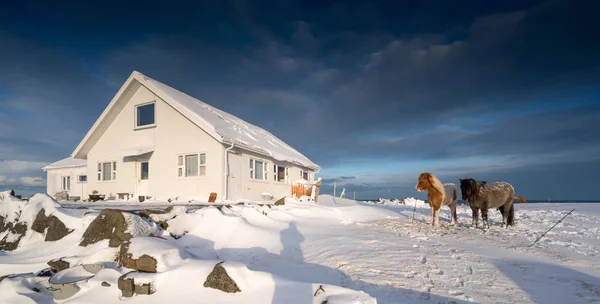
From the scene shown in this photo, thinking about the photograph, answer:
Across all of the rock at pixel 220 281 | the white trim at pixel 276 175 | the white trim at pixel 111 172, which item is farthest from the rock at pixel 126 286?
the white trim at pixel 111 172

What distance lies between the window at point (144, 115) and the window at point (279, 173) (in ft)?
25.8

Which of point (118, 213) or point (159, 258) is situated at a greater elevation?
point (118, 213)

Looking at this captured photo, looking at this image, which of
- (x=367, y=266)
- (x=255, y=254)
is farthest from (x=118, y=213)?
(x=367, y=266)

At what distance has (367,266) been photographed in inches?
217

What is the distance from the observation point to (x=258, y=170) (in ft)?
60.9

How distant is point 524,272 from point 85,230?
9004 millimetres

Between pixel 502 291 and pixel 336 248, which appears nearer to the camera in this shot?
pixel 502 291

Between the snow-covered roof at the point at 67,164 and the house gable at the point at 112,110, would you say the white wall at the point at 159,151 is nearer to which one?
the house gable at the point at 112,110

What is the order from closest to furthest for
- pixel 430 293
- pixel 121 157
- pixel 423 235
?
pixel 430 293, pixel 423 235, pixel 121 157

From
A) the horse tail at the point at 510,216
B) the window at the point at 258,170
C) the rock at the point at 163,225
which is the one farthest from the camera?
the window at the point at 258,170

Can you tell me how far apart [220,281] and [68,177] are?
2691 centimetres

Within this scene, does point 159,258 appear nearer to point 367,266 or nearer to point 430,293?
point 367,266

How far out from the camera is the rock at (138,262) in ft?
16.5

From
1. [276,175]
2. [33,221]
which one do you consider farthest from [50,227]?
[276,175]
